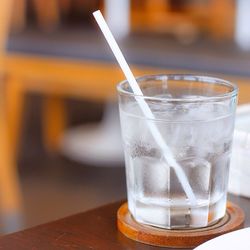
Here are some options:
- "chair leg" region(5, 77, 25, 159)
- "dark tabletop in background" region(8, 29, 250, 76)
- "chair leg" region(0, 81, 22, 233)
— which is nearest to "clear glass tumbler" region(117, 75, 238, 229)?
"chair leg" region(0, 81, 22, 233)

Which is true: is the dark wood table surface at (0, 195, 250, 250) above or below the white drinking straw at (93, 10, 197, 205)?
below

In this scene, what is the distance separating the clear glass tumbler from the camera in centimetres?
56

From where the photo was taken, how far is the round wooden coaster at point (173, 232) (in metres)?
0.55

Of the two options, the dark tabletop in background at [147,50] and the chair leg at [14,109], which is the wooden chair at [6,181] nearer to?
the chair leg at [14,109]

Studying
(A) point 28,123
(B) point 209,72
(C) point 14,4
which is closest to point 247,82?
(B) point 209,72

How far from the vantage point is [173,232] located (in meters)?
0.56

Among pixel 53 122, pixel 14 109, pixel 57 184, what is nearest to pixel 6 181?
pixel 57 184

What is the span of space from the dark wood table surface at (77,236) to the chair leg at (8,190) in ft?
4.46

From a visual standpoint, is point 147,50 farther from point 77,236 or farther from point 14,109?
point 77,236

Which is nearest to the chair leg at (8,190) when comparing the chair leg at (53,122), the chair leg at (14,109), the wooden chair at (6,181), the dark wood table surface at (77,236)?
the wooden chair at (6,181)

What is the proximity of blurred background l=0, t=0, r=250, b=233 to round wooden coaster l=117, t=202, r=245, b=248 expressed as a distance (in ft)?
4.58

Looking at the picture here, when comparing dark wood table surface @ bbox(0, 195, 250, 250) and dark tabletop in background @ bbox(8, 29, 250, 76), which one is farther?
dark tabletop in background @ bbox(8, 29, 250, 76)

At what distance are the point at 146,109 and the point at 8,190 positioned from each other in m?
1.66

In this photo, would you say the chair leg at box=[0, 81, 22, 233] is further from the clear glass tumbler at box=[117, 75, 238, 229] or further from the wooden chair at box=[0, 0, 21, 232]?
the clear glass tumbler at box=[117, 75, 238, 229]
